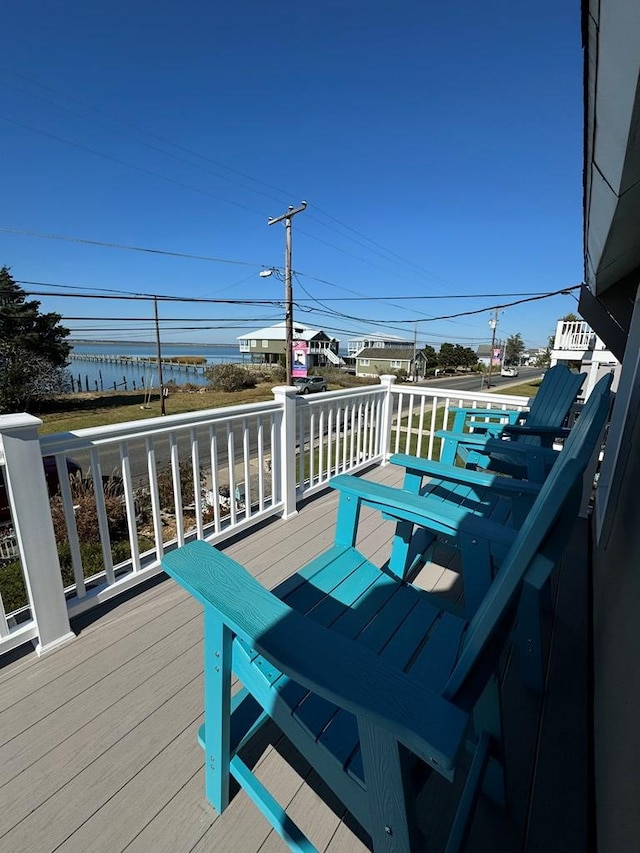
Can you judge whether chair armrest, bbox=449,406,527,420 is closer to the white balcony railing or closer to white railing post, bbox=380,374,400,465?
white railing post, bbox=380,374,400,465

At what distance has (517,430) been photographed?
2.25 meters

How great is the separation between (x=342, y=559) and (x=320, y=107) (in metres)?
10.9

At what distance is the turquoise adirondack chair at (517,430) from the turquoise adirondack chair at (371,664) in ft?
3.73

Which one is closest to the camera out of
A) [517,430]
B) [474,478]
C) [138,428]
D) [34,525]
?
[34,525]

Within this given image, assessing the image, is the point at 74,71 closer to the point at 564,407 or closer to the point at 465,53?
the point at 465,53

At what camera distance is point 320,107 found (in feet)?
28.8

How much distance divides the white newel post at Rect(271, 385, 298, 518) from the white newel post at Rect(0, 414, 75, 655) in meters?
1.51

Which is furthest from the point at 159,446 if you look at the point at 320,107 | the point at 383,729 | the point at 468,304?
the point at 468,304

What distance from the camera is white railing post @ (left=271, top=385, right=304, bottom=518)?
2705 millimetres

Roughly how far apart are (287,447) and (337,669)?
2215 mm

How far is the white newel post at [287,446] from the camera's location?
2.71 meters

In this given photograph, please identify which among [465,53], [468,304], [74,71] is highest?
[74,71]

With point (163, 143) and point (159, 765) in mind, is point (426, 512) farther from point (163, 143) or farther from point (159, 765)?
point (163, 143)

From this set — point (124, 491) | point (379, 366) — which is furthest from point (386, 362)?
point (124, 491)
